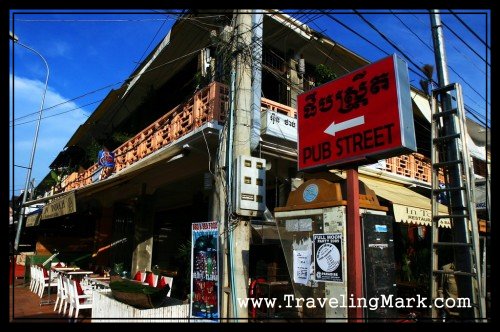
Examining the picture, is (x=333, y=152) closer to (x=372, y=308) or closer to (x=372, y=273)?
(x=372, y=273)

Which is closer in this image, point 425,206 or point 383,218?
point 383,218

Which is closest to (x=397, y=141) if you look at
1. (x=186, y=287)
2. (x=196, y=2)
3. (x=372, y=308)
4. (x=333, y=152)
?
(x=333, y=152)

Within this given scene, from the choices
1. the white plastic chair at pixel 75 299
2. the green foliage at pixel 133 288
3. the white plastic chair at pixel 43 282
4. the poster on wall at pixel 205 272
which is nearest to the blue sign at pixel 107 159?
the white plastic chair at pixel 43 282

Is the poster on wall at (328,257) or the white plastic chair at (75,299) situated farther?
the white plastic chair at (75,299)

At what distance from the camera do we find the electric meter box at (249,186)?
6.74 metres

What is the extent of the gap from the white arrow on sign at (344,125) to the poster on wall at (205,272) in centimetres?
257

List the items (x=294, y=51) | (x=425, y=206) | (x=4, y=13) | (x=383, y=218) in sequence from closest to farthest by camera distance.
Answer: (x=4, y=13), (x=383, y=218), (x=425, y=206), (x=294, y=51)

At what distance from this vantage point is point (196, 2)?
5.51 meters

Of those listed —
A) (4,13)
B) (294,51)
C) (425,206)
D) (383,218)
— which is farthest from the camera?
(294,51)

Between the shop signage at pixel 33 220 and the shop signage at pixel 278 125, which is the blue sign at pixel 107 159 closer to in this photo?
the shop signage at pixel 33 220

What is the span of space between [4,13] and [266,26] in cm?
782

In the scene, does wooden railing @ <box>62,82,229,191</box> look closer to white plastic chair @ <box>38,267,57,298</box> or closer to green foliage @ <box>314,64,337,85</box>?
white plastic chair @ <box>38,267,57,298</box>

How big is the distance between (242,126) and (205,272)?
2.73m

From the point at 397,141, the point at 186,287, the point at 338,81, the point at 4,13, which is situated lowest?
the point at 186,287
